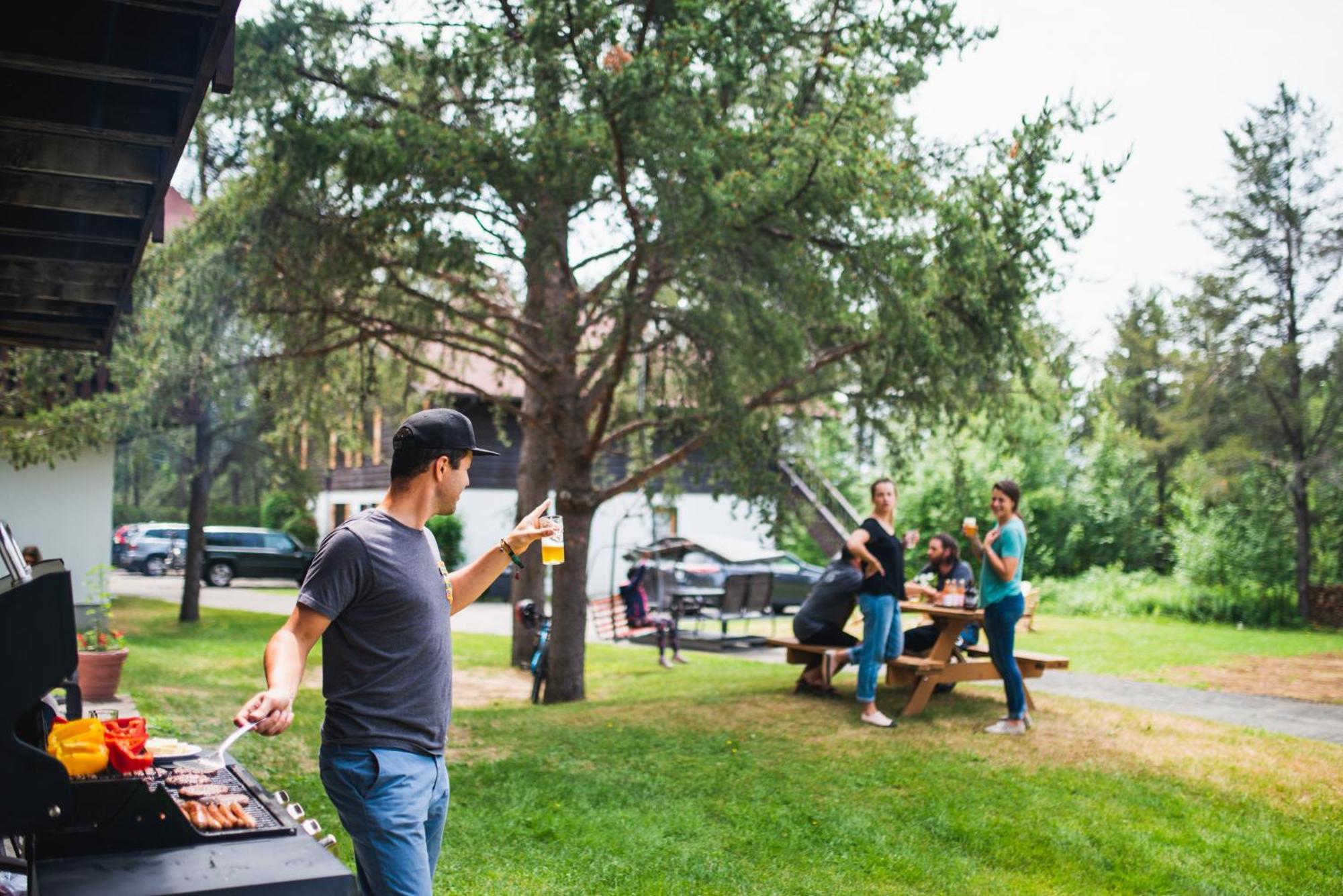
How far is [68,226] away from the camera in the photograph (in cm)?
546

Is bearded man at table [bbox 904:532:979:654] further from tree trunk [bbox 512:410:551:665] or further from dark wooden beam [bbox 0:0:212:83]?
dark wooden beam [bbox 0:0:212:83]

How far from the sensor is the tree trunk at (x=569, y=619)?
1271cm

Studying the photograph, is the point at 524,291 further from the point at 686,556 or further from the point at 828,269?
the point at 686,556

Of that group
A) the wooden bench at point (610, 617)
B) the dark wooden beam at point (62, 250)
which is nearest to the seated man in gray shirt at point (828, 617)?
the dark wooden beam at point (62, 250)

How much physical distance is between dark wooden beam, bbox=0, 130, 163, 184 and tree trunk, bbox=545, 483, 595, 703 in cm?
817

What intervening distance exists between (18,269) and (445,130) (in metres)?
4.09

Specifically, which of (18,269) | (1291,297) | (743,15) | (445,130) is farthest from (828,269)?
(1291,297)

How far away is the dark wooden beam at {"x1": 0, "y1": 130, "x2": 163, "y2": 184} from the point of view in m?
4.43

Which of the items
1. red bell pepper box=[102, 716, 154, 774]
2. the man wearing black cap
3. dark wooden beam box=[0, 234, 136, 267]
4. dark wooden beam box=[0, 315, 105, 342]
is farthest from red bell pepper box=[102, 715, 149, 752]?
dark wooden beam box=[0, 315, 105, 342]

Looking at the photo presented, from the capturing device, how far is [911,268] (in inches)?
357

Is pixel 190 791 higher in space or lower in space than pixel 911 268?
lower

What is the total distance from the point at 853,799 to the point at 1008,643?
7.33 ft

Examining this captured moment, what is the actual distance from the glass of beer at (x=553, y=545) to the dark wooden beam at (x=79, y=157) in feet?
7.52

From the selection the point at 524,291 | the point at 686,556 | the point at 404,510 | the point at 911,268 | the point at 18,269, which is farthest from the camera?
the point at 686,556
